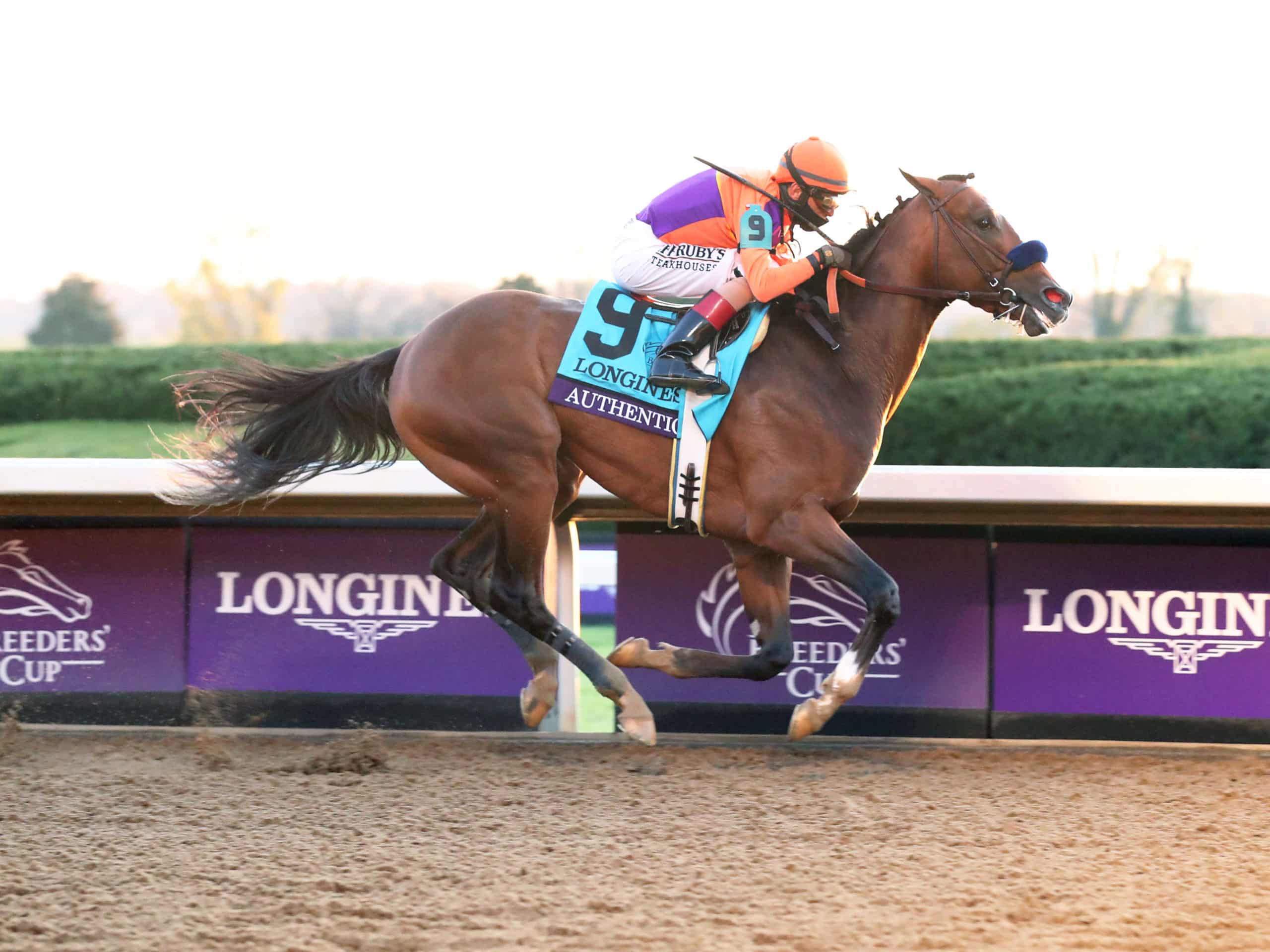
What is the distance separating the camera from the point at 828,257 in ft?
12.2

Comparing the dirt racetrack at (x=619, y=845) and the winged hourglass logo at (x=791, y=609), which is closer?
the dirt racetrack at (x=619, y=845)

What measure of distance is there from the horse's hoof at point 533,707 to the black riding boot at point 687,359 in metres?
1.10

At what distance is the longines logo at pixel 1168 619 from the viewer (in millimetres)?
4285

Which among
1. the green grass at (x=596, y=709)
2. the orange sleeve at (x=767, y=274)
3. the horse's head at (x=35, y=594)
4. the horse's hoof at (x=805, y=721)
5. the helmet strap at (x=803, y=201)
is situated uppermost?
the helmet strap at (x=803, y=201)

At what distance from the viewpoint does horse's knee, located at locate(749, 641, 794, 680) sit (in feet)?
12.1

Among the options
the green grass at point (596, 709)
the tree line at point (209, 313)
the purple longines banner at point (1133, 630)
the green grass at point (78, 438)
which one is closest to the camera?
the purple longines banner at point (1133, 630)

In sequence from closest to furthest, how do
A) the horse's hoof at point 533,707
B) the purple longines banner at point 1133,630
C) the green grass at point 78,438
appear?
the horse's hoof at point 533,707 → the purple longines banner at point 1133,630 → the green grass at point 78,438

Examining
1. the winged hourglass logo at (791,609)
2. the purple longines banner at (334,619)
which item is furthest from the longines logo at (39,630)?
the winged hourglass logo at (791,609)

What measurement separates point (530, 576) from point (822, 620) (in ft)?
3.77

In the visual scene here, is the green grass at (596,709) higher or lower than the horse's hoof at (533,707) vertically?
lower

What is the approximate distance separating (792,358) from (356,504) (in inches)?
66.7

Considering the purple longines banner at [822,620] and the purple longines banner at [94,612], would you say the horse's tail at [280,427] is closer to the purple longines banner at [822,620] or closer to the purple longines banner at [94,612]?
the purple longines banner at [94,612]

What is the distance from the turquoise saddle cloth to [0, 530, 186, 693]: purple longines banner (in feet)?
5.93

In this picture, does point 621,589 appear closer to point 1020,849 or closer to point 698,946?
point 1020,849
